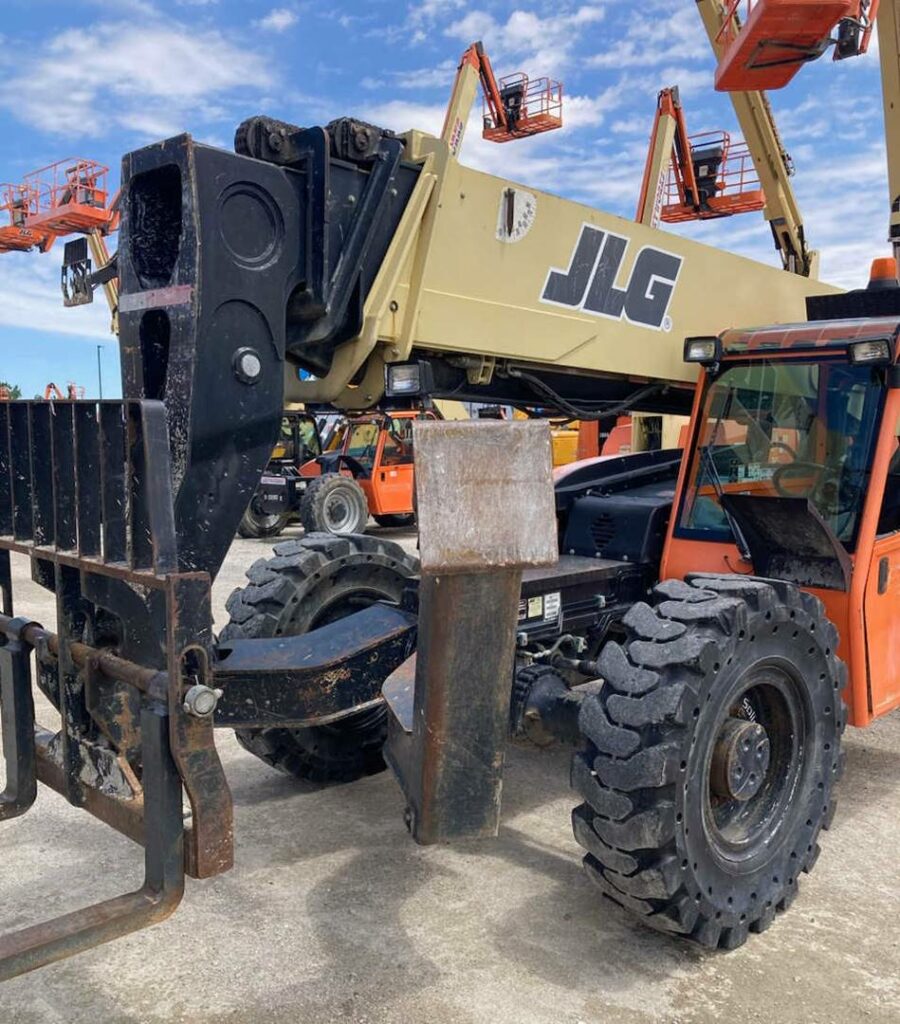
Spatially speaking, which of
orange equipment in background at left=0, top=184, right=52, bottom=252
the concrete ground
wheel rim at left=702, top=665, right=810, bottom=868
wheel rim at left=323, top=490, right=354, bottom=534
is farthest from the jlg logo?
orange equipment in background at left=0, top=184, right=52, bottom=252

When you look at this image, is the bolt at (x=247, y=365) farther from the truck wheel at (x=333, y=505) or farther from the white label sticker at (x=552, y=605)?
the truck wheel at (x=333, y=505)

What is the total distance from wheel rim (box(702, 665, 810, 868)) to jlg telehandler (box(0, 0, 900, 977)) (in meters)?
0.02

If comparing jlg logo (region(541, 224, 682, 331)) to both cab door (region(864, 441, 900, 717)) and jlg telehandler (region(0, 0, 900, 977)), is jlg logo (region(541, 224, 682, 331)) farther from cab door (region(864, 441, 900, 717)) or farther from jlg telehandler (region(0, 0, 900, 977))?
cab door (region(864, 441, 900, 717))

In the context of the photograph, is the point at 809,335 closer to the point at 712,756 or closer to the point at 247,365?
the point at 712,756

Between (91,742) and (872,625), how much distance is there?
3062 millimetres

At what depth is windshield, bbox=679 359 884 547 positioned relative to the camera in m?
4.12

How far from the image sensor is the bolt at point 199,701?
243cm

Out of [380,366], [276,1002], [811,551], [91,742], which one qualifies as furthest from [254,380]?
[811,551]

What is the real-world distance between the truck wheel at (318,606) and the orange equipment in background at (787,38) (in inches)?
117

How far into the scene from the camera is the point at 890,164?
23.8 ft

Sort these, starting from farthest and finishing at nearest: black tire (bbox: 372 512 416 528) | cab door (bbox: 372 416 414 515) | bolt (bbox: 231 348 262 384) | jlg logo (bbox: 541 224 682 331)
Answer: black tire (bbox: 372 512 416 528)
cab door (bbox: 372 416 414 515)
jlg logo (bbox: 541 224 682 331)
bolt (bbox: 231 348 262 384)

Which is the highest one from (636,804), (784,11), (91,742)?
(784,11)

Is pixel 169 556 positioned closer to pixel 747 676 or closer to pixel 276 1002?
pixel 276 1002

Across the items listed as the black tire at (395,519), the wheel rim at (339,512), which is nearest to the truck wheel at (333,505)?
the wheel rim at (339,512)
